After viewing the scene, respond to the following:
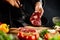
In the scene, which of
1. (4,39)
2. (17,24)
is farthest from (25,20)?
(4,39)

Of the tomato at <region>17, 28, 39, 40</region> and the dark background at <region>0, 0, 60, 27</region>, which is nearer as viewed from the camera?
the tomato at <region>17, 28, 39, 40</region>

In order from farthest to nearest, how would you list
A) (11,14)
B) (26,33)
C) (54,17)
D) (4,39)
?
(54,17), (11,14), (26,33), (4,39)

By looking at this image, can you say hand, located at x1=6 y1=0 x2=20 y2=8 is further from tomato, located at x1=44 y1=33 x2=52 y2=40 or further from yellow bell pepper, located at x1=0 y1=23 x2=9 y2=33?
tomato, located at x1=44 y1=33 x2=52 y2=40

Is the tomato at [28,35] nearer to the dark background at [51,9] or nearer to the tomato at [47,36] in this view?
the tomato at [47,36]

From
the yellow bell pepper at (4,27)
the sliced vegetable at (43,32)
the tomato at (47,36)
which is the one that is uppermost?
the yellow bell pepper at (4,27)

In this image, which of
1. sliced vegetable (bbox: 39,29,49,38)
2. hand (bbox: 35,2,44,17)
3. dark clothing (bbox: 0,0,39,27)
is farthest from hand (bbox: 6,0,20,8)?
sliced vegetable (bbox: 39,29,49,38)

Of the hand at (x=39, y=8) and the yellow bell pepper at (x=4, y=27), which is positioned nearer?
the yellow bell pepper at (x=4, y=27)

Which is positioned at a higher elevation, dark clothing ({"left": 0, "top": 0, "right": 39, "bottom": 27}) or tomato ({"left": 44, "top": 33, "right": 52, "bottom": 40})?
dark clothing ({"left": 0, "top": 0, "right": 39, "bottom": 27})

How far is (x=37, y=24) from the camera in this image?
61.2 inches

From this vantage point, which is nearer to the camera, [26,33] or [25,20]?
[26,33]

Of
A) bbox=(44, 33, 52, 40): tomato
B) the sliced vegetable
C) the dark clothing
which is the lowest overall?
bbox=(44, 33, 52, 40): tomato

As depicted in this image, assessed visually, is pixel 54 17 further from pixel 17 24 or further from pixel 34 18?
pixel 17 24

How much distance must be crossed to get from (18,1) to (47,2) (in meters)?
0.21

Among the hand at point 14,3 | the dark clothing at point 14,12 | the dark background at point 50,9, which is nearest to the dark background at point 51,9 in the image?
the dark background at point 50,9
